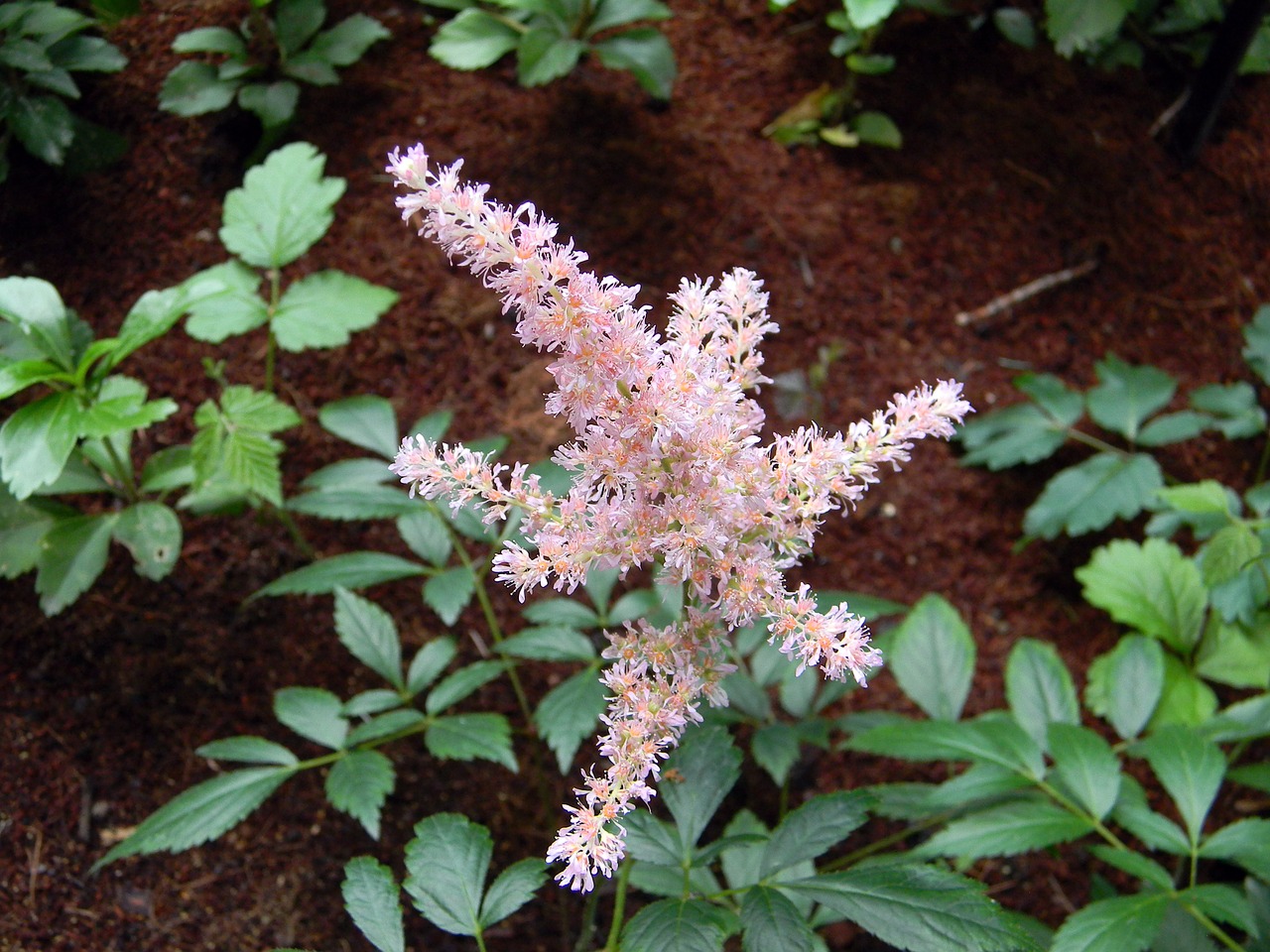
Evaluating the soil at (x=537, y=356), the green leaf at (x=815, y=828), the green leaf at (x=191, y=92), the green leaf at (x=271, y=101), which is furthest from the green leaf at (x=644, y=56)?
the green leaf at (x=815, y=828)

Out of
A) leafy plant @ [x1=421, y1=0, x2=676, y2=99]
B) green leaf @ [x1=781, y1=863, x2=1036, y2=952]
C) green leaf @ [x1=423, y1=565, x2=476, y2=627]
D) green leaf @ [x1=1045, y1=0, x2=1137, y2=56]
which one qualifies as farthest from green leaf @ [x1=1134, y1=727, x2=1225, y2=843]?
leafy plant @ [x1=421, y1=0, x2=676, y2=99]

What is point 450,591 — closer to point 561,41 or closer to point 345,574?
point 345,574

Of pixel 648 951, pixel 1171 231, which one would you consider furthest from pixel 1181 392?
pixel 648 951

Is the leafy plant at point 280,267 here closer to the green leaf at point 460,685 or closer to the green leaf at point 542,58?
the green leaf at point 542,58

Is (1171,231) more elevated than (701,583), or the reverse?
(701,583)

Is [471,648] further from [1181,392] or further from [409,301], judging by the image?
[1181,392]

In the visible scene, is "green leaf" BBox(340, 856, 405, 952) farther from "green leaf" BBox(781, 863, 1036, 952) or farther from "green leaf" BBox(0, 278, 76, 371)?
"green leaf" BBox(0, 278, 76, 371)
